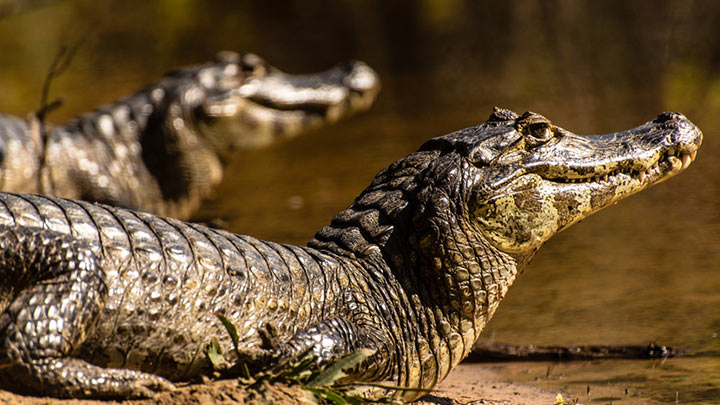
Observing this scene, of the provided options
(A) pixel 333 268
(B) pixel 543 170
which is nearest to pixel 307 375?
(A) pixel 333 268

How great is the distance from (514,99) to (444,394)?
23.2 ft

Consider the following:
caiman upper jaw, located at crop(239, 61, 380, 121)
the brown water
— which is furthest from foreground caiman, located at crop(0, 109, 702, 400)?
caiman upper jaw, located at crop(239, 61, 380, 121)

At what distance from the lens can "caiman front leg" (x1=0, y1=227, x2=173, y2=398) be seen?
7.96ft

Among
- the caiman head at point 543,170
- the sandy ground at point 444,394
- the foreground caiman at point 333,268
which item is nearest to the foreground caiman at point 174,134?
the sandy ground at point 444,394

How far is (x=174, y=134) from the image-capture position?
22.9 feet

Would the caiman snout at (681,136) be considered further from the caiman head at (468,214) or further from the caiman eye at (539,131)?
the caiman eye at (539,131)

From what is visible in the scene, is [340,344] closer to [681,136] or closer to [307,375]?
[307,375]

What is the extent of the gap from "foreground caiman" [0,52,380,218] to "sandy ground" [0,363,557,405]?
3.65 meters

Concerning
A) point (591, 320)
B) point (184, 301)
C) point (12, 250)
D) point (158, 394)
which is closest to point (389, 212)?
point (184, 301)

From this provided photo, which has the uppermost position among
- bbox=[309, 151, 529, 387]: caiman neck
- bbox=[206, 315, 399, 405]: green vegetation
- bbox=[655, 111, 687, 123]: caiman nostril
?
bbox=[655, 111, 687, 123]: caiman nostril

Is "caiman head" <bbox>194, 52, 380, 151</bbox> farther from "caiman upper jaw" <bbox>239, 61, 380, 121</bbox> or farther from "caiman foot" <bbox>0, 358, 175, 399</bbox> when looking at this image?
"caiman foot" <bbox>0, 358, 175, 399</bbox>

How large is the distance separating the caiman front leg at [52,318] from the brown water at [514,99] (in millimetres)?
1831

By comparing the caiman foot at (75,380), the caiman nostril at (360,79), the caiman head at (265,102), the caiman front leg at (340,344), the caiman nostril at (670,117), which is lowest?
the caiman foot at (75,380)

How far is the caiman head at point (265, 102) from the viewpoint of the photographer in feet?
23.2
